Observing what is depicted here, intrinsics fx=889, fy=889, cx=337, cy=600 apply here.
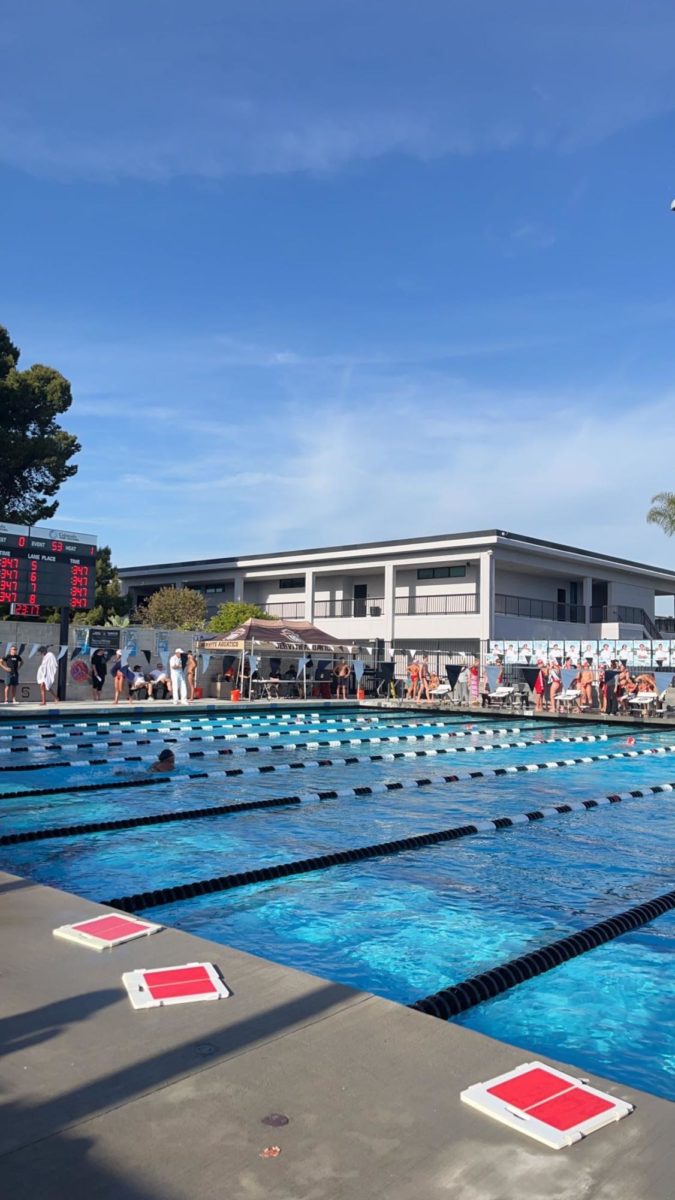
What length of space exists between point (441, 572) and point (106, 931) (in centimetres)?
3662

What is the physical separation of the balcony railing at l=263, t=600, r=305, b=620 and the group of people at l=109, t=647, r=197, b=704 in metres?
18.2


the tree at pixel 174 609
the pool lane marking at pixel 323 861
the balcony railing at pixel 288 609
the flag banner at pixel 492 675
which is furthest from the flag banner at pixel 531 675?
the balcony railing at pixel 288 609

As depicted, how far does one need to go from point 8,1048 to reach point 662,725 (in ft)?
68.3

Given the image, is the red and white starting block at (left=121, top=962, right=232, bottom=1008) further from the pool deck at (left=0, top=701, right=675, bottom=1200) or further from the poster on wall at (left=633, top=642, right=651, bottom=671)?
the poster on wall at (left=633, top=642, right=651, bottom=671)

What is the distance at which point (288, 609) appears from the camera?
4547 centimetres

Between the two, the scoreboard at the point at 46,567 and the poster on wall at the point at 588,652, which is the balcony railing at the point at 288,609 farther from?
the scoreboard at the point at 46,567

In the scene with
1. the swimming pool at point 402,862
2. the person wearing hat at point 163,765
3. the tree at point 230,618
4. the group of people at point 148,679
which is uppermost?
the tree at point 230,618

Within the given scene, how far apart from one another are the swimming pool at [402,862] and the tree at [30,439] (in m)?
23.4

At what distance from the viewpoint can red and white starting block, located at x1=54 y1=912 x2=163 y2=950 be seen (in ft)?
14.0

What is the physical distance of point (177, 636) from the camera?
27.8 m

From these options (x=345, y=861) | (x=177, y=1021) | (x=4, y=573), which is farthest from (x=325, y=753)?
(x=177, y=1021)

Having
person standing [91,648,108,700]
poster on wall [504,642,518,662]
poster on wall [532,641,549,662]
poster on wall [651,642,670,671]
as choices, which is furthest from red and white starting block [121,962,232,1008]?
poster on wall [504,642,518,662]

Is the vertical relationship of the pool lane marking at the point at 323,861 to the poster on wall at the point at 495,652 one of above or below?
below

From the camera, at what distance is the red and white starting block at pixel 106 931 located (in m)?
4.28
